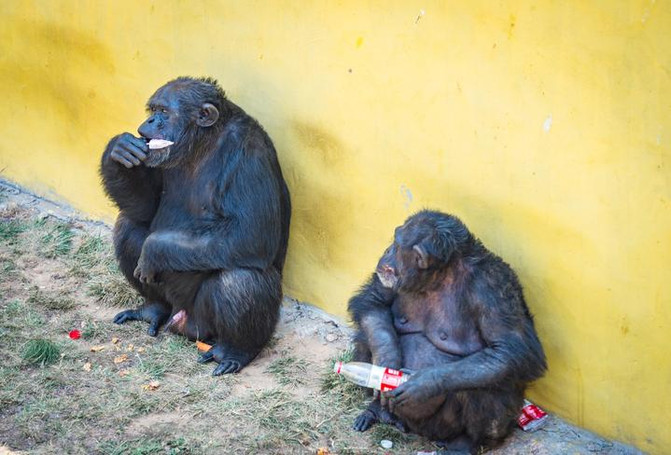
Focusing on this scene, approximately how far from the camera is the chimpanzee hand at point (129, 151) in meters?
6.40

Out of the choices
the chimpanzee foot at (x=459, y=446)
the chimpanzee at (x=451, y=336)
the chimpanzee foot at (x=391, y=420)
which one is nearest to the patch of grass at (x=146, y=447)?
the chimpanzee at (x=451, y=336)

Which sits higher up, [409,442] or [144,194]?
[144,194]

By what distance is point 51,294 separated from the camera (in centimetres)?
737

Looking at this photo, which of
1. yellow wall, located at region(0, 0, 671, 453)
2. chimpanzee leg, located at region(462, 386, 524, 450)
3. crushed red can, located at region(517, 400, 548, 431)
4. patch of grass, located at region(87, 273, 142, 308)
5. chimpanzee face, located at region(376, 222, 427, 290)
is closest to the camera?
yellow wall, located at region(0, 0, 671, 453)

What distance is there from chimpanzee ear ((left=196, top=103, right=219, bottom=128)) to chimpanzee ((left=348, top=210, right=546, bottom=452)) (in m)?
1.78

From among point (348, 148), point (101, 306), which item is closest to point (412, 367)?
point (348, 148)

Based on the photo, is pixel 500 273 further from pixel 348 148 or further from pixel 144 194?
pixel 144 194

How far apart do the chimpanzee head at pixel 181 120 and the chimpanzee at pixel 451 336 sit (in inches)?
71.4

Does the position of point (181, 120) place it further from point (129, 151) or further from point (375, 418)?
point (375, 418)

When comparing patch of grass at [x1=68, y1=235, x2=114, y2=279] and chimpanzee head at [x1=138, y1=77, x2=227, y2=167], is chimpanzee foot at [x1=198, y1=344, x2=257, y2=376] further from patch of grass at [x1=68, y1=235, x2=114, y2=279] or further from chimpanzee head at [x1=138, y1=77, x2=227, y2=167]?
patch of grass at [x1=68, y1=235, x2=114, y2=279]

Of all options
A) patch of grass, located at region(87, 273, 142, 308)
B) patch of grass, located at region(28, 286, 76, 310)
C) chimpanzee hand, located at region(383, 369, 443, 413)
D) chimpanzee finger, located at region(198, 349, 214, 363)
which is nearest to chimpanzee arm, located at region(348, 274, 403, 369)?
chimpanzee hand, located at region(383, 369, 443, 413)

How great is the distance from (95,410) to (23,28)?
4373mm

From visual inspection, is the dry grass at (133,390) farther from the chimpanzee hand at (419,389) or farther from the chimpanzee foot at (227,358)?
the chimpanzee hand at (419,389)

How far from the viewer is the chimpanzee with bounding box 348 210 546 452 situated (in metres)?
5.19
